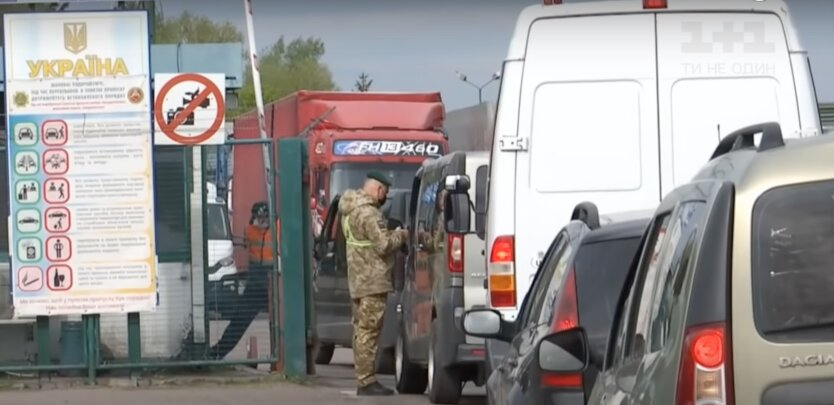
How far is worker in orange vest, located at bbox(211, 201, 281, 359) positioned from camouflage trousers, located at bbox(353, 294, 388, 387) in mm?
1331

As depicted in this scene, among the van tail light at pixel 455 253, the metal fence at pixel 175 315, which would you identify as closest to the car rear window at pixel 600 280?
the van tail light at pixel 455 253

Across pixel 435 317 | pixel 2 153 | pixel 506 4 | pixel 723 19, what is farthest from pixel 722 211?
pixel 2 153

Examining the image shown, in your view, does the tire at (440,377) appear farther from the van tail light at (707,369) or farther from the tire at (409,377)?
the van tail light at (707,369)

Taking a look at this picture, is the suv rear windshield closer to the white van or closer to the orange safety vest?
the white van

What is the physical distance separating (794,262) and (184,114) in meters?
11.1

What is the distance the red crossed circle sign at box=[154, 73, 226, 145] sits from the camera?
14.6 m

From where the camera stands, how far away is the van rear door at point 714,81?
10344 mm

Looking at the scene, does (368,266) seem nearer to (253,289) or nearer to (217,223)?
(253,289)

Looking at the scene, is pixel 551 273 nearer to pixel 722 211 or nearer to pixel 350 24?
pixel 722 211

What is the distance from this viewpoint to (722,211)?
4078 millimetres

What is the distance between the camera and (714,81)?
1043 cm

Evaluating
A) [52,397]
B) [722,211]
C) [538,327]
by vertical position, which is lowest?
[52,397]

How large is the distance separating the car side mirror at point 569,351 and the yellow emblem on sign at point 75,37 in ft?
31.2

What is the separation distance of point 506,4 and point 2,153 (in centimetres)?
528
